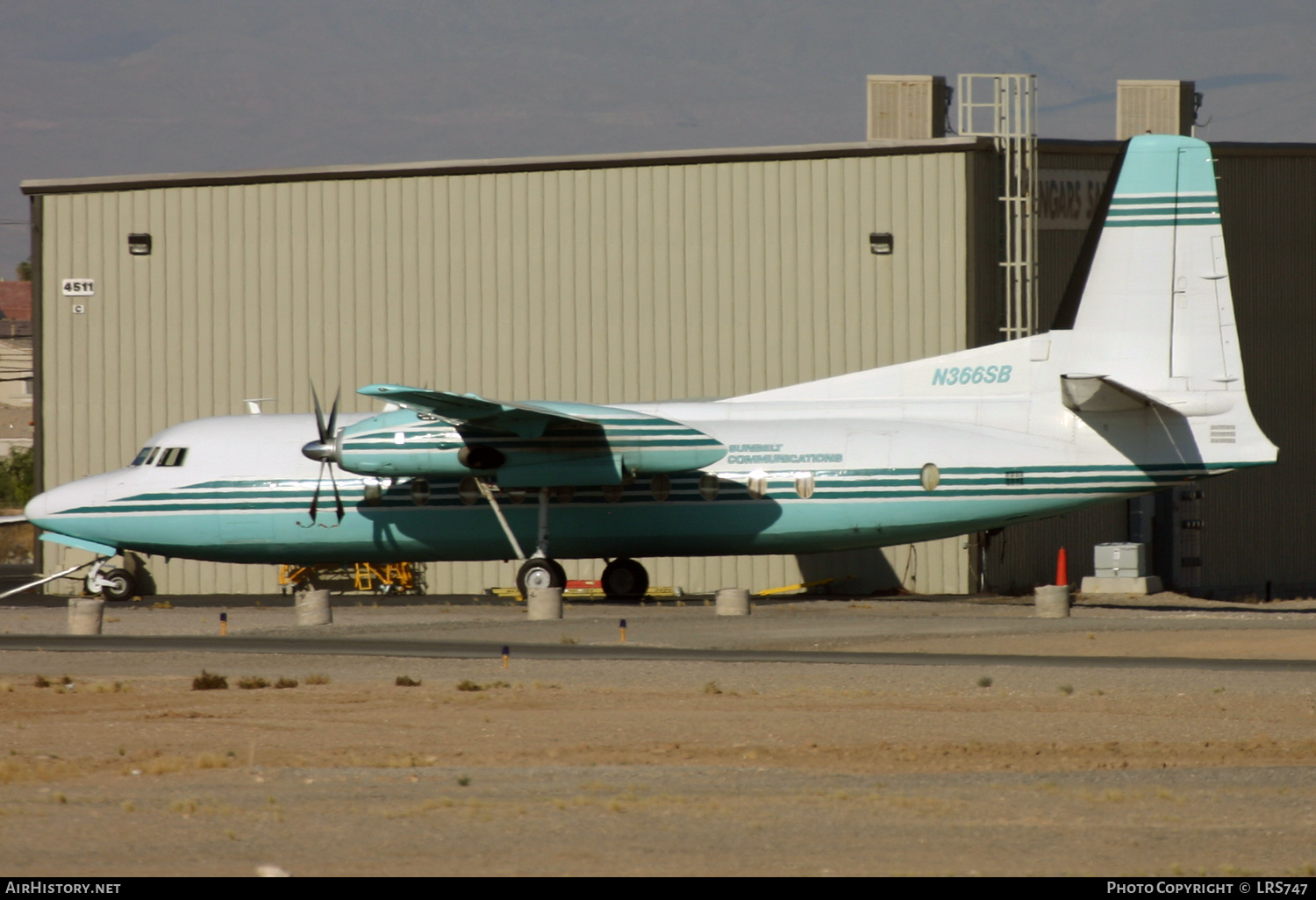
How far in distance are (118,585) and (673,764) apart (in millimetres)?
20872

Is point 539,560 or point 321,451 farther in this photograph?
point 539,560

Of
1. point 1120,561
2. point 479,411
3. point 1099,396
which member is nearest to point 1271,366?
point 1120,561

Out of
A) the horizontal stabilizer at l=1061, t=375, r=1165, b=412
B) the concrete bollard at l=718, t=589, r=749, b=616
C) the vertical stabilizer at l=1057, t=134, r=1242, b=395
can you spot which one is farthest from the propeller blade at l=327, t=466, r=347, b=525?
the vertical stabilizer at l=1057, t=134, r=1242, b=395

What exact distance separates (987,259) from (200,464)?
16015 mm

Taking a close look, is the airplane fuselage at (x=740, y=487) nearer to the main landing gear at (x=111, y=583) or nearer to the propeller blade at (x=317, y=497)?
the propeller blade at (x=317, y=497)

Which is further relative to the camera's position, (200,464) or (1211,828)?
(200,464)

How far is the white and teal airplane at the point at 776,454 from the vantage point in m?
24.7

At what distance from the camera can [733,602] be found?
24328 millimetres

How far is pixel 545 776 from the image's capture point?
1169cm

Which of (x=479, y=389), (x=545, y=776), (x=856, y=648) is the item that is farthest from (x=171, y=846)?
(x=479, y=389)

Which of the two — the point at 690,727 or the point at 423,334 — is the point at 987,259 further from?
the point at 690,727

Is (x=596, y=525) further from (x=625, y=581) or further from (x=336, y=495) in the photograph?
(x=336, y=495)

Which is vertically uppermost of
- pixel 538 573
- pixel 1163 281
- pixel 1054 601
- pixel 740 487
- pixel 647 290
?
pixel 647 290

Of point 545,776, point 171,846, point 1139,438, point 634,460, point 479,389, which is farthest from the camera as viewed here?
point 479,389
